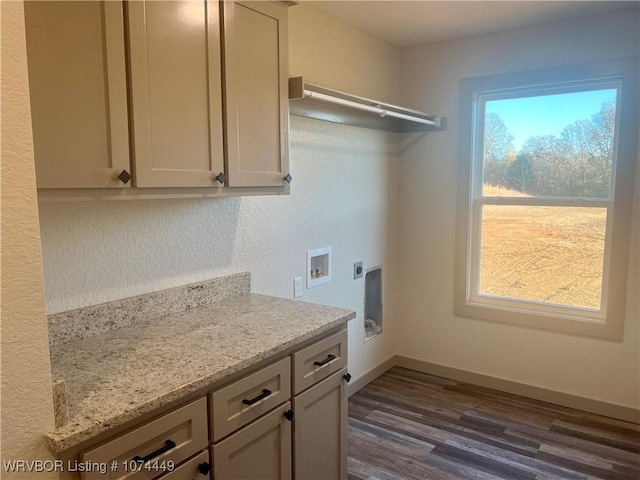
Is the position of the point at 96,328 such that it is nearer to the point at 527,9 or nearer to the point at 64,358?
the point at 64,358

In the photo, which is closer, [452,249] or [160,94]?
[160,94]

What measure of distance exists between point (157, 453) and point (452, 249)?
2.80 meters

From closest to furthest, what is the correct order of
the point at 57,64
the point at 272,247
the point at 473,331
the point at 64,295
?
the point at 57,64, the point at 64,295, the point at 272,247, the point at 473,331

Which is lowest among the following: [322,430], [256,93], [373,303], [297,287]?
[322,430]

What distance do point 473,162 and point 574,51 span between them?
94 cm

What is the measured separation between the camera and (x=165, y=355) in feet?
5.11

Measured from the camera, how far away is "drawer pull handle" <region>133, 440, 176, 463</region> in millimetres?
1260

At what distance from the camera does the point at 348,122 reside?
3.10 m

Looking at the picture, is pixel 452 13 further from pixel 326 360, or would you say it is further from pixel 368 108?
pixel 326 360

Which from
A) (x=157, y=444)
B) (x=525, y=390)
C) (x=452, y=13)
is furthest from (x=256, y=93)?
(x=525, y=390)

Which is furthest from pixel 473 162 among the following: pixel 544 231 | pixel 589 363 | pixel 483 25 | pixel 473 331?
pixel 589 363

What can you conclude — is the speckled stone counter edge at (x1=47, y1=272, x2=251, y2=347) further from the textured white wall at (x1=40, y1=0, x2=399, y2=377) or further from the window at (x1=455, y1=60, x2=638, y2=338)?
the window at (x1=455, y1=60, x2=638, y2=338)

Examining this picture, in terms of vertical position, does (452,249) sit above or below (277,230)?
below

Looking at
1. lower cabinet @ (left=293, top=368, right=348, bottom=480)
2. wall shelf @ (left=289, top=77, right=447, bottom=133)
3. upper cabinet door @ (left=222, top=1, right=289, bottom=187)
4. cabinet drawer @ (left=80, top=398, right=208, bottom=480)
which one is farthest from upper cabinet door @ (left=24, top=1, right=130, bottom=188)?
lower cabinet @ (left=293, top=368, right=348, bottom=480)
